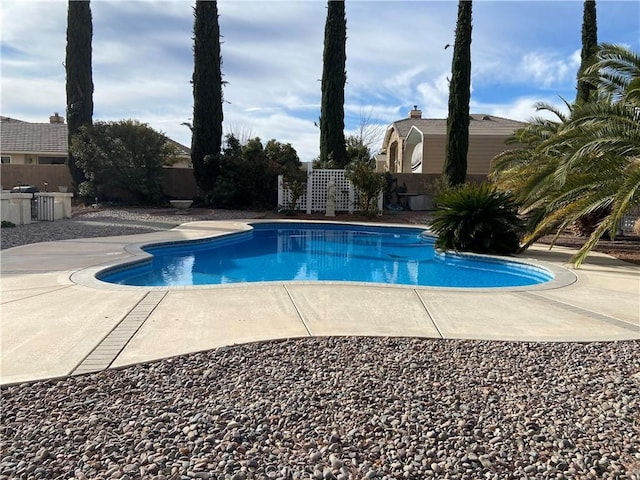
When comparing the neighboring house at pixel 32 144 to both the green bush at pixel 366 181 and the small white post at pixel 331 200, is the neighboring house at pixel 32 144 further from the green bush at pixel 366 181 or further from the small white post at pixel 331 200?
the green bush at pixel 366 181

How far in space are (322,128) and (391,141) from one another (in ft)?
49.7

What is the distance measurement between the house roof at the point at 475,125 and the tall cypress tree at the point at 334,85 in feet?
23.6

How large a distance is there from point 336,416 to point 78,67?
22.4 metres

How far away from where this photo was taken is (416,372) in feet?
12.2

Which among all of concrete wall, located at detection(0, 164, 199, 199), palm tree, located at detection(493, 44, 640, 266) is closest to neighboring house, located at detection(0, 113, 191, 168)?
concrete wall, located at detection(0, 164, 199, 199)

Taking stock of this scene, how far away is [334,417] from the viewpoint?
301 centimetres

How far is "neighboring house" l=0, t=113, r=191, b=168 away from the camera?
1145 inches

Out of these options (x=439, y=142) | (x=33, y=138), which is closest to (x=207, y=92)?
(x=439, y=142)

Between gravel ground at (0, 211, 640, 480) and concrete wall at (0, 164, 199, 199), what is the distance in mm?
19746

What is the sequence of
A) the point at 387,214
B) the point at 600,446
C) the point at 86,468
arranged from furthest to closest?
1. the point at 387,214
2. the point at 600,446
3. the point at 86,468

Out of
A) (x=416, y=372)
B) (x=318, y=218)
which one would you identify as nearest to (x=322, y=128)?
(x=318, y=218)

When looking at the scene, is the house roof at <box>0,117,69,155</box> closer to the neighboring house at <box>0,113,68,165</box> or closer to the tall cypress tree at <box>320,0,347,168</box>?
the neighboring house at <box>0,113,68,165</box>

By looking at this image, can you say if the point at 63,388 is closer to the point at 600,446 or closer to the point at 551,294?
the point at 600,446

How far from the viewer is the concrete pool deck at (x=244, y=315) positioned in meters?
4.05
